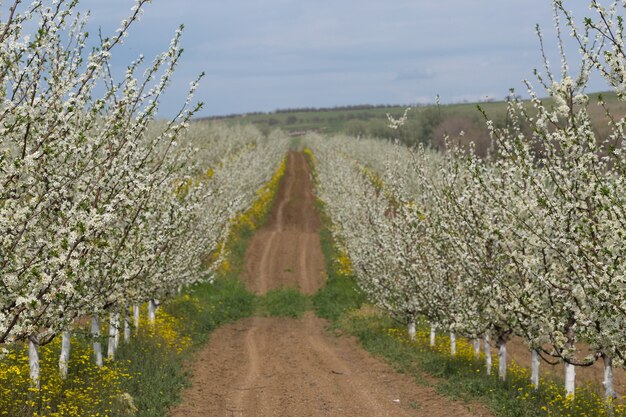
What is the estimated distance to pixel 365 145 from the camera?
91750 mm

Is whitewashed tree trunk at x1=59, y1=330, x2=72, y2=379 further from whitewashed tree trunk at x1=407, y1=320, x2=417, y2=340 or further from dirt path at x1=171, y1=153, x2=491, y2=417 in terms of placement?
whitewashed tree trunk at x1=407, y1=320, x2=417, y2=340

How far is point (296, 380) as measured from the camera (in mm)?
19594

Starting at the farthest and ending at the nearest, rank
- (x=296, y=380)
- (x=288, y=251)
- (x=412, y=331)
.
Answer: (x=288, y=251) < (x=412, y=331) < (x=296, y=380)

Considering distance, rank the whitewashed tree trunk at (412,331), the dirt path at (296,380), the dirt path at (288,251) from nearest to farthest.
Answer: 1. the dirt path at (296,380)
2. the whitewashed tree trunk at (412,331)
3. the dirt path at (288,251)

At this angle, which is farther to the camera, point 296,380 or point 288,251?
point 288,251

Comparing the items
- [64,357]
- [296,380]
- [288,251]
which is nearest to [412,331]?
[296,380]

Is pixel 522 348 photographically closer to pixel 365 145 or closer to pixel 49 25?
pixel 49 25

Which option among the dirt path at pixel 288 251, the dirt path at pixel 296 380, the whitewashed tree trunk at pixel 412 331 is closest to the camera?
the dirt path at pixel 296 380

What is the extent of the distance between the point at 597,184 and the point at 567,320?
4.26 metres

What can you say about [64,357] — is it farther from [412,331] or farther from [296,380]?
[412,331]

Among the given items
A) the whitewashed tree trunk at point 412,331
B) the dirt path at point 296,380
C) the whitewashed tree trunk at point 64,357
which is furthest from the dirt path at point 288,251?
the whitewashed tree trunk at point 64,357

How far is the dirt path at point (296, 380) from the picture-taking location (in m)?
16.5

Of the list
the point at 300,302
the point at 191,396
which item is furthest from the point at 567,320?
the point at 300,302

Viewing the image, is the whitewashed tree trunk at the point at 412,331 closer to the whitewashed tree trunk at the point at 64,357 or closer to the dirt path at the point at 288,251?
the dirt path at the point at 288,251
